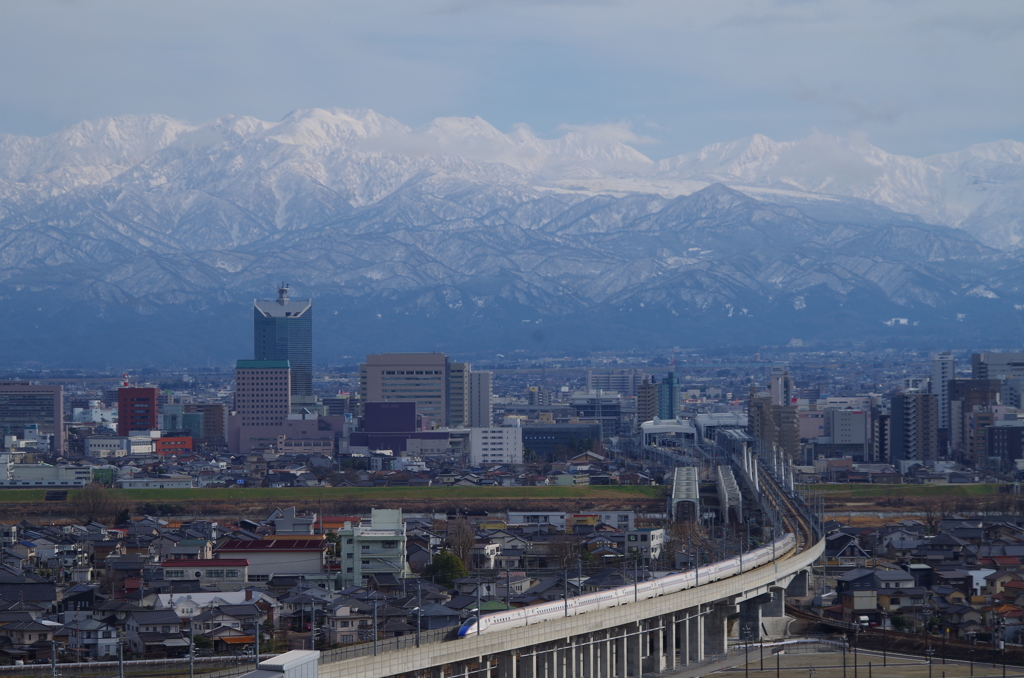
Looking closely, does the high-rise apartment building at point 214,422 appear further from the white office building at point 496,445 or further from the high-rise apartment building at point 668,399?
the high-rise apartment building at point 668,399

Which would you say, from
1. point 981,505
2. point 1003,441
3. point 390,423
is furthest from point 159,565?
point 390,423

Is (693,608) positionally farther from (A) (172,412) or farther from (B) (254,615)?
(A) (172,412)

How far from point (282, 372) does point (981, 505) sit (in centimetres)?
4860

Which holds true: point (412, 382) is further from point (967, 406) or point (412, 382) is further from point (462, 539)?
point (462, 539)

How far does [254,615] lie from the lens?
77.9 ft

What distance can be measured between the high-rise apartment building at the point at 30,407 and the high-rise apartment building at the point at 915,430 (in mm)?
44312

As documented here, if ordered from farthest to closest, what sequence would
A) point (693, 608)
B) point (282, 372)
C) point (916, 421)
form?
point (282, 372) → point (916, 421) → point (693, 608)

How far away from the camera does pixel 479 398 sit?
92750 mm

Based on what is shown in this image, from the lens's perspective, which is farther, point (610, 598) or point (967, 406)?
point (967, 406)

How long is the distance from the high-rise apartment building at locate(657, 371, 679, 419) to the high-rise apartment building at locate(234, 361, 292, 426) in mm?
23750

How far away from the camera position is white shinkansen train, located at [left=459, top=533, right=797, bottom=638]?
60.0 feet

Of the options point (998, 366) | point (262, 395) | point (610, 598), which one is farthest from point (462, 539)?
point (998, 366)

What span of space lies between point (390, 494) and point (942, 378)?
42.8 metres

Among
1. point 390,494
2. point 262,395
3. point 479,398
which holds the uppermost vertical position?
point 262,395
